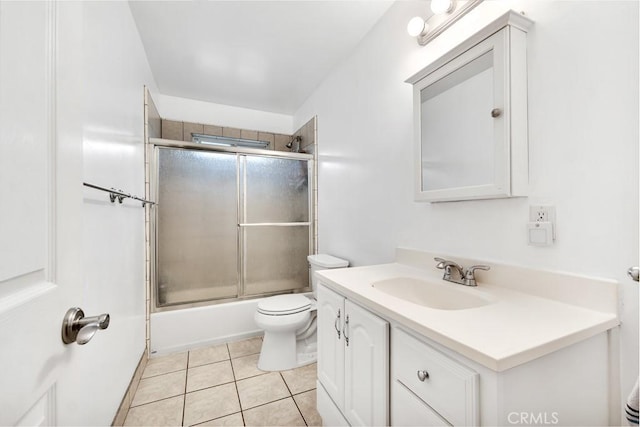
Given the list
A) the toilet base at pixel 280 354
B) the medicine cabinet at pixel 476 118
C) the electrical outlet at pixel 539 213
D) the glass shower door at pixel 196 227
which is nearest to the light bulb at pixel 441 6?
the medicine cabinet at pixel 476 118

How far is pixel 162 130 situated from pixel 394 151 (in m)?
2.47

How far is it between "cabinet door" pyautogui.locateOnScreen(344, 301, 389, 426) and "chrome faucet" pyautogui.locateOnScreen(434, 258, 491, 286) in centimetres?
46

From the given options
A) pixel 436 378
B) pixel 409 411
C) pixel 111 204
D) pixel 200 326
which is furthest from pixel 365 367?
pixel 200 326

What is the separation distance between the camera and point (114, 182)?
4.58 ft

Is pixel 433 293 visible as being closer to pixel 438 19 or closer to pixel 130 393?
pixel 438 19

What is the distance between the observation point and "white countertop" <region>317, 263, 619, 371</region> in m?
0.62

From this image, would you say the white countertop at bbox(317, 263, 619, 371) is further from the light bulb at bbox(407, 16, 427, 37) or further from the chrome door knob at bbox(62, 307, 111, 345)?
the light bulb at bbox(407, 16, 427, 37)

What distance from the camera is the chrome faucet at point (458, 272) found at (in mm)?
1122

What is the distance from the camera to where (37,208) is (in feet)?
1.42

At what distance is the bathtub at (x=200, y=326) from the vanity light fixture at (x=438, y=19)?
7.76 feet

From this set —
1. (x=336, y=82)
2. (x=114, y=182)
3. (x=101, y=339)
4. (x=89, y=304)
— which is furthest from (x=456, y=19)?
(x=101, y=339)

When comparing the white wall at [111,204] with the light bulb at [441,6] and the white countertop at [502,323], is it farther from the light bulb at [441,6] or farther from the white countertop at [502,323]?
the light bulb at [441,6]

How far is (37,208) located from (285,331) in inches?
68.6

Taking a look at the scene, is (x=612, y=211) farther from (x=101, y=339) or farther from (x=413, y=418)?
(x=101, y=339)
